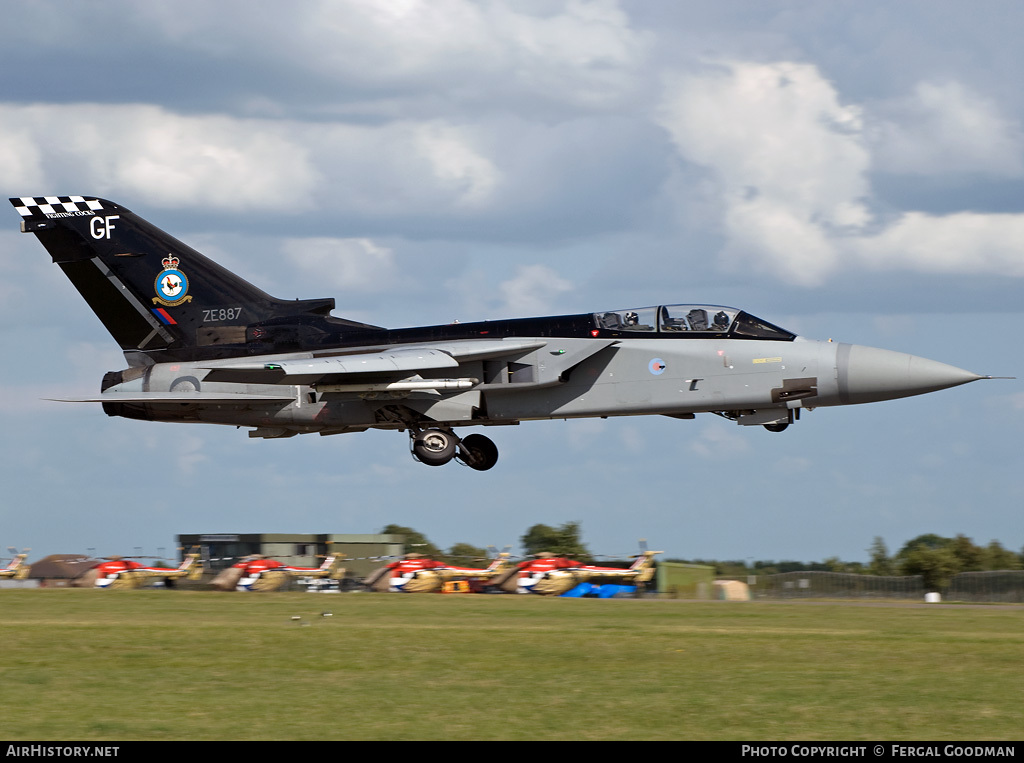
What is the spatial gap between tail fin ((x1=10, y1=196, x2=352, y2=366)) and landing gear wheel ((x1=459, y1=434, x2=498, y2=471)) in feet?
12.4

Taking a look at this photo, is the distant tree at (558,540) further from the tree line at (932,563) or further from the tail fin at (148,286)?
the tail fin at (148,286)

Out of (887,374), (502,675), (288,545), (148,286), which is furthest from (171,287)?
(288,545)

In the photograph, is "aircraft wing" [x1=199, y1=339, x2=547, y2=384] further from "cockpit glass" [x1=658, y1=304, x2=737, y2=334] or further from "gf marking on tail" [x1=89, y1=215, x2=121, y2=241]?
"gf marking on tail" [x1=89, y1=215, x2=121, y2=241]

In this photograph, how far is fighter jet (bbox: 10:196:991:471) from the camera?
2152 cm

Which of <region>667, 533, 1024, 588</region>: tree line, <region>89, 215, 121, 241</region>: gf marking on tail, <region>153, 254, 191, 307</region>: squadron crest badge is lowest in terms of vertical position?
<region>667, 533, 1024, 588</region>: tree line

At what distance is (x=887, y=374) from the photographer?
21312 millimetres

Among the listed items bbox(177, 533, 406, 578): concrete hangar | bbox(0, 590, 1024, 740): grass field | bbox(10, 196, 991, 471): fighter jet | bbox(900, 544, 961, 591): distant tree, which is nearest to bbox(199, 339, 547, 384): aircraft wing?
bbox(10, 196, 991, 471): fighter jet

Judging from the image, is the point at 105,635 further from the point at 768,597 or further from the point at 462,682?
the point at 768,597

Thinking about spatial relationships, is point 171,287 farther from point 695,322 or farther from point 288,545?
point 288,545

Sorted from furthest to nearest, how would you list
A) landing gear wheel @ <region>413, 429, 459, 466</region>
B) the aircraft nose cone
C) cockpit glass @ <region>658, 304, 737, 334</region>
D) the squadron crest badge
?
1. the squadron crest badge
2. landing gear wheel @ <region>413, 429, 459, 466</region>
3. cockpit glass @ <region>658, 304, 737, 334</region>
4. the aircraft nose cone

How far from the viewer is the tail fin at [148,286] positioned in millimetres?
24578

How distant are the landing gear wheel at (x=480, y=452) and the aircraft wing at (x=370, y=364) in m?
2.22

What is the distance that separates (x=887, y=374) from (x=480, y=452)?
767 cm

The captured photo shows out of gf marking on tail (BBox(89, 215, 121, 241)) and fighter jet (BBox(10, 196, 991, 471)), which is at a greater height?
gf marking on tail (BBox(89, 215, 121, 241))
